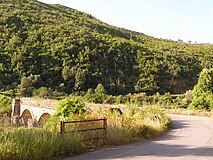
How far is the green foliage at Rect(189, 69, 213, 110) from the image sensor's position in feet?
167

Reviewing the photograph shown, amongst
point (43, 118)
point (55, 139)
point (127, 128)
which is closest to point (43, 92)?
point (43, 118)

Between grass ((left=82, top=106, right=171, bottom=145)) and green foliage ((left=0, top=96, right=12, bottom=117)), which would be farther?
green foliage ((left=0, top=96, right=12, bottom=117))

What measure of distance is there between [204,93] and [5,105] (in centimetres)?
2386

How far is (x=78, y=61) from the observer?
76.9 meters

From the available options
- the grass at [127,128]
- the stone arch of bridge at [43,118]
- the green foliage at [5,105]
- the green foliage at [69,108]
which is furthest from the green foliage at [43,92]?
the grass at [127,128]

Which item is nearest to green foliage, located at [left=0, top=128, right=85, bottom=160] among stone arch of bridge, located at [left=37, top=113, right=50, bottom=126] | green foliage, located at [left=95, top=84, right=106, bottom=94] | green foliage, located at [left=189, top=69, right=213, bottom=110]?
stone arch of bridge, located at [left=37, top=113, right=50, bottom=126]

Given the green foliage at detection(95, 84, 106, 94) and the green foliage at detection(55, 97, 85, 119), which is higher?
the green foliage at detection(55, 97, 85, 119)

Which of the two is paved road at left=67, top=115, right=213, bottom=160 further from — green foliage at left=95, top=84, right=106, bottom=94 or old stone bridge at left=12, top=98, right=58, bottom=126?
green foliage at left=95, top=84, right=106, bottom=94

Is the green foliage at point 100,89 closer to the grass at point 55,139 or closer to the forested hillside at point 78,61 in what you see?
the forested hillside at point 78,61

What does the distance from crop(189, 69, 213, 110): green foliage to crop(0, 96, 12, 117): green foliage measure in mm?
21195

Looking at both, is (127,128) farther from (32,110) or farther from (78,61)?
(78,61)

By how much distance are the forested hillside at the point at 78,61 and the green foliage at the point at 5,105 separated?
8.84 m

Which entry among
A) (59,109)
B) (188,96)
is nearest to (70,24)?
(188,96)

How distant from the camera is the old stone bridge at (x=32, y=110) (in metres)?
39.6
